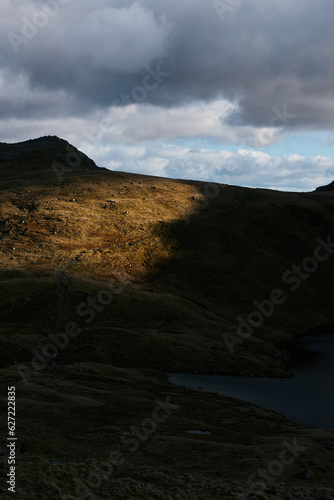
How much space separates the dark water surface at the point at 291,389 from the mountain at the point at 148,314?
3058mm

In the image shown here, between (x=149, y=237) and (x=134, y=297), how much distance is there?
3462 centimetres

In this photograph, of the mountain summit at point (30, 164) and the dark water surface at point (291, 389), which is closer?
the dark water surface at point (291, 389)

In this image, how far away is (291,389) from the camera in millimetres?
67562

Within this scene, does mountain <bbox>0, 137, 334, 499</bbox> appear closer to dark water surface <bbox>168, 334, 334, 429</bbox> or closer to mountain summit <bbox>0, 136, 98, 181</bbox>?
mountain summit <bbox>0, 136, 98, 181</bbox>

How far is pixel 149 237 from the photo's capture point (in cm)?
12481

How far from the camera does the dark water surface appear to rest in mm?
57625

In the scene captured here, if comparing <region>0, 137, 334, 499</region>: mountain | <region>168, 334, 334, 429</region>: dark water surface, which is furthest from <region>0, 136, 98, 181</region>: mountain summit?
<region>168, 334, 334, 429</region>: dark water surface

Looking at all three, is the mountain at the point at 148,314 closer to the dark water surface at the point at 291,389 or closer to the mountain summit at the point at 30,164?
the mountain summit at the point at 30,164

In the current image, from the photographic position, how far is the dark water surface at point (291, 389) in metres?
57.6

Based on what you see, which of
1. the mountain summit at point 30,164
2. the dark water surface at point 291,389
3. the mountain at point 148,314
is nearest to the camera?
the mountain at point 148,314

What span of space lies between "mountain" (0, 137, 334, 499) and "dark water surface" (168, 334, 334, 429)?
3.06m

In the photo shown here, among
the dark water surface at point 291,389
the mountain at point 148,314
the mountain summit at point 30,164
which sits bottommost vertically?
the dark water surface at point 291,389

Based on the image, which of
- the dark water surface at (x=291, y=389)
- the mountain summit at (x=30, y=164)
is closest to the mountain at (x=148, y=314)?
the mountain summit at (x=30, y=164)

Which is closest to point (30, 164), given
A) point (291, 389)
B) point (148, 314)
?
point (148, 314)
